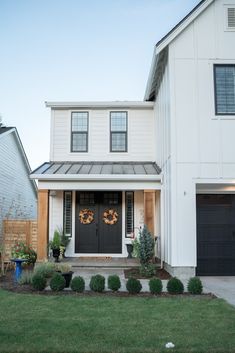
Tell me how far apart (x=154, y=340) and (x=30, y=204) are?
68.8 feet

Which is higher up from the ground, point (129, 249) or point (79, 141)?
point (79, 141)

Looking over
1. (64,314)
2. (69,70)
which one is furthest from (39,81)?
(64,314)

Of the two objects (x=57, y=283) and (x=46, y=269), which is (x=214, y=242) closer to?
(x=46, y=269)

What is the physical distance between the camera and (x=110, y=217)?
1504 cm

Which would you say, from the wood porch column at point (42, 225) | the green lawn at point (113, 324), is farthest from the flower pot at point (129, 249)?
the green lawn at point (113, 324)

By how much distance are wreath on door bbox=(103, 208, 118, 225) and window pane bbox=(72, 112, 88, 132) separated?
347 centimetres

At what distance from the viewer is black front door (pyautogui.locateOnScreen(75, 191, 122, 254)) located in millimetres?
14914

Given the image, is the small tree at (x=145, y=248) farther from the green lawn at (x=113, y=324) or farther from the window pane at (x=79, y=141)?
the window pane at (x=79, y=141)

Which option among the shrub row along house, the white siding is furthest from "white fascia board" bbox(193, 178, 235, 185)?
the white siding

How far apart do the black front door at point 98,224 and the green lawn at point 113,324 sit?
6.61 meters

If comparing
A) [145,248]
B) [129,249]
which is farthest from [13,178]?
[145,248]

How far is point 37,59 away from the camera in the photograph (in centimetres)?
1627

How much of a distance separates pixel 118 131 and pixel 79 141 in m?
1.62

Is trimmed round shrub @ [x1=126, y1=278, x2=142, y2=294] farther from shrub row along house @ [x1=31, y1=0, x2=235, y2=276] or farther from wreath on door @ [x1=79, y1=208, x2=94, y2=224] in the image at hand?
wreath on door @ [x1=79, y1=208, x2=94, y2=224]
